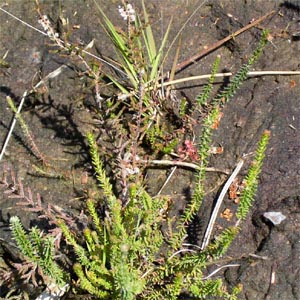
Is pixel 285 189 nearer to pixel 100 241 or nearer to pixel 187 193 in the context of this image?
pixel 187 193

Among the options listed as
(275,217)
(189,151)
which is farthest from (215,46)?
(275,217)

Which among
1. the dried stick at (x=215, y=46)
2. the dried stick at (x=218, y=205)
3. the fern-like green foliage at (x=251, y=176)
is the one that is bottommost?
the dried stick at (x=218, y=205)

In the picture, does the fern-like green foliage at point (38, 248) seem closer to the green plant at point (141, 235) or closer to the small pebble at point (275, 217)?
the green plant at point (141, 235)

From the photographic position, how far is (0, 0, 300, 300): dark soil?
2.06 m

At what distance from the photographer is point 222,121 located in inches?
93.9

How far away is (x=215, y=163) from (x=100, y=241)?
569 millimetres

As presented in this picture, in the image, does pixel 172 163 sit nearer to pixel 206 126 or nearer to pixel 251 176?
pixel 206 126

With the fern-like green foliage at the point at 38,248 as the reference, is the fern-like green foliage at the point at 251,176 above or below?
below

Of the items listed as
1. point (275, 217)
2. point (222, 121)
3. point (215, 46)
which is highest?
point (215, 46)

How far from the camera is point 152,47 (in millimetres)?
2445

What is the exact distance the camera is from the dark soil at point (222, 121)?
206 cm

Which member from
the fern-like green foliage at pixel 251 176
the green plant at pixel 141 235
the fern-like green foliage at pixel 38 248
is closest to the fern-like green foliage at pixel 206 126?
the green plant at pixel 141 235

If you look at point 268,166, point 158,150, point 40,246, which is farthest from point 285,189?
point 40,246

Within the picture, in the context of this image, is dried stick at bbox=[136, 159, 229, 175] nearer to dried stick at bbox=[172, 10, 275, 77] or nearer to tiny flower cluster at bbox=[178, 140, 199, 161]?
tiny flower cluster at bbox=[178, 140, 199, 161]
